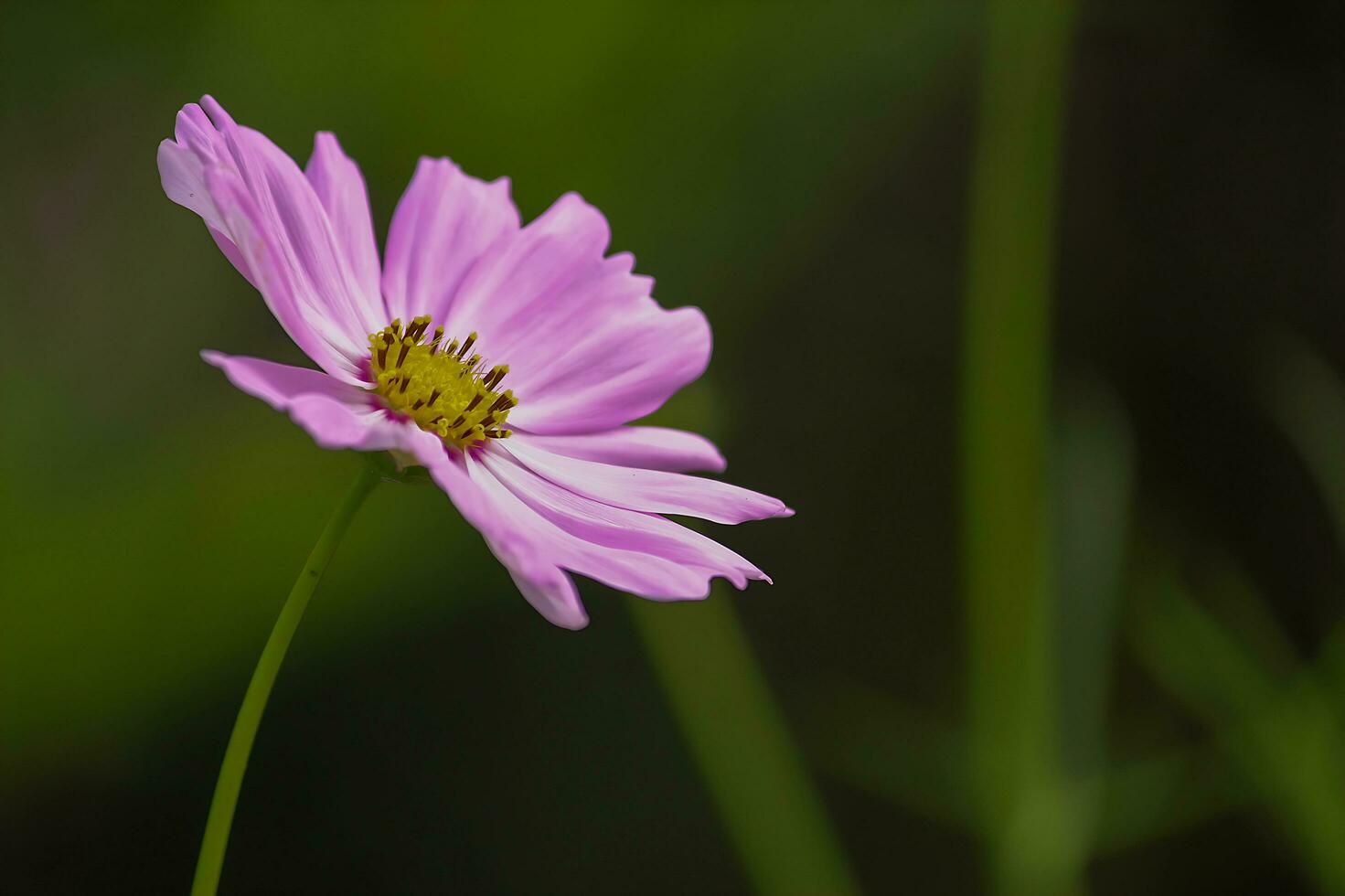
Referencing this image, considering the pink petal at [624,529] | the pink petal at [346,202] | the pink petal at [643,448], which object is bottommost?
the pink petal at [624,529]

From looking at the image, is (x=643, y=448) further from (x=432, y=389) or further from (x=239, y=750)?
(x=239, y=750)

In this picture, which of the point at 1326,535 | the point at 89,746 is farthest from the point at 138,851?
the point at 1326,535

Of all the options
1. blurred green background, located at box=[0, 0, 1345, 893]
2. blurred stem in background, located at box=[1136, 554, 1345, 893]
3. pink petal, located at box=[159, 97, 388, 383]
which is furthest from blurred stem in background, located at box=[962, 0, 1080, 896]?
pink petal, located at box=[159, 97, 388, 383]

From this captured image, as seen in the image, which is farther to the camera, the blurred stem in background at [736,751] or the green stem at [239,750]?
the blurred stem in background at [736,751]

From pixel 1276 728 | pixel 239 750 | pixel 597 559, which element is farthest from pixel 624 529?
pixel 1276 728

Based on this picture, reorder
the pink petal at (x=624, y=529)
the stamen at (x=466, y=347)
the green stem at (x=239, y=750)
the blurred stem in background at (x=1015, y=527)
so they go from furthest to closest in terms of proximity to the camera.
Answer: the blurred stem in background at (x=1015, y=527)
the stamen at (x=466, y=347)
the pink petal at (x=624, y=529)
the green stem at (x=239, y=750)

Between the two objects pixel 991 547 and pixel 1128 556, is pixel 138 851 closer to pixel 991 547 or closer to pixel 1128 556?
pixel 991 547

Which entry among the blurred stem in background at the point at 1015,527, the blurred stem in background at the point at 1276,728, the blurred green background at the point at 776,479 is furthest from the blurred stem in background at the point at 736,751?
the blurred stem in background at the point at 1276,728

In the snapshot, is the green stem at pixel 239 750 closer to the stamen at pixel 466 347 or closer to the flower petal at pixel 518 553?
the flower petal at pixel 518 553
